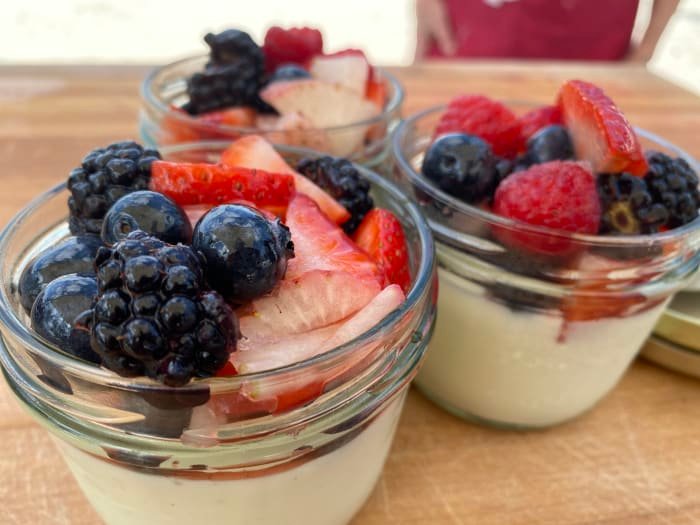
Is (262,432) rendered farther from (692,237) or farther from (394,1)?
(394,1)

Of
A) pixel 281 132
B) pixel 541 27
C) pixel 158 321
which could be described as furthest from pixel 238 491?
pixel 541 27

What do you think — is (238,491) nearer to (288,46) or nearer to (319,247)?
(319,247)

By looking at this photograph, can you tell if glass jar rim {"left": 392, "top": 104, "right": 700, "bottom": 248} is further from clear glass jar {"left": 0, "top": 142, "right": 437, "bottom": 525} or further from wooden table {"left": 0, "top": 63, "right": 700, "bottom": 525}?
wooden table {"left": 0, "top": 63, "right": 700, "bottom": 525}

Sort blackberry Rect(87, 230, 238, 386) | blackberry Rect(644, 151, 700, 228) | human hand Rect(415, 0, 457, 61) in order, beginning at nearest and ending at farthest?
blackberry Rect(87, 230, 238, 386) → blackberry Rect(644, 151, 700, 228) → human hand Rect(415, 0, 457, 61)

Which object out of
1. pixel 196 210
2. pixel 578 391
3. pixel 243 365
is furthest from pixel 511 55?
pixel 243 365

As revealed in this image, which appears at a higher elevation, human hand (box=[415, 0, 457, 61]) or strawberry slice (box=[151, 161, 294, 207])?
strawberry slice (box=[151, 161, 294, 207])

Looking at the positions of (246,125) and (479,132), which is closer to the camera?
(479,132)

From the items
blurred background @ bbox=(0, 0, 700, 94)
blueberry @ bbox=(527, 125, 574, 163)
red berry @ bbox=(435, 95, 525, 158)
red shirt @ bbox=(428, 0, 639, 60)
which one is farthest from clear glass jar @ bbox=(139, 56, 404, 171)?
blurred background @ bbox=(0, 0, 700, 94)
